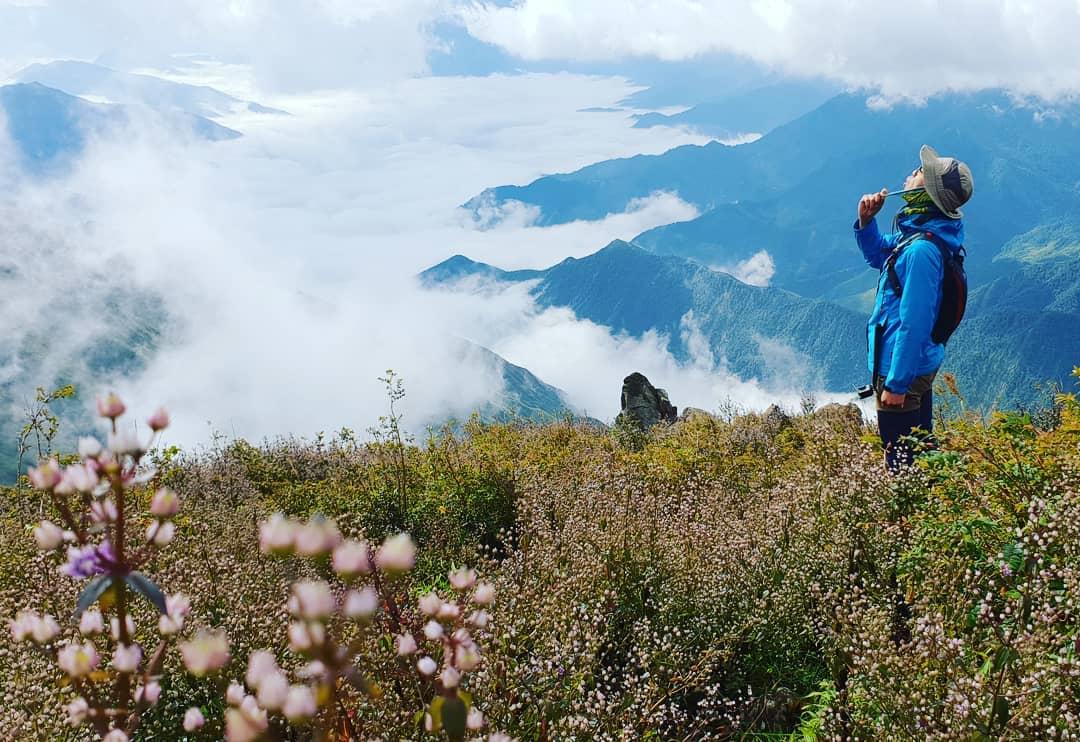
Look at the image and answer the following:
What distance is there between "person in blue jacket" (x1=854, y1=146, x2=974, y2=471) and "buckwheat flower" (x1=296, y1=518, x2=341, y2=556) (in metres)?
4.44

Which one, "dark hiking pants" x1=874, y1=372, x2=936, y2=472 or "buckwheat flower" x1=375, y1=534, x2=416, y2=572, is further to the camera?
"dark hiking pants" x1=874, y1=372, x2=936, y2=472

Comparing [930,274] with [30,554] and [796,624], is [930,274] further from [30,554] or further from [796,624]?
[30,554]

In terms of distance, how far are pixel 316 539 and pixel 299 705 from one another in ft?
0.65

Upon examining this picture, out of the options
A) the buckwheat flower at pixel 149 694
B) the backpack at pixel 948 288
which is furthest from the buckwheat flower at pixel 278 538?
the backpack at pixel 948 288

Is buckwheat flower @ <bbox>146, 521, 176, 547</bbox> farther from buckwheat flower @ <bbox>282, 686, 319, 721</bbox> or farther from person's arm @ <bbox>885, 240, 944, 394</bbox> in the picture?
person's arm @ <bbox>885, 240, 944, 394</bbox>

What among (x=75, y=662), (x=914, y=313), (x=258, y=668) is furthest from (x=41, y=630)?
(x=914, y=313)

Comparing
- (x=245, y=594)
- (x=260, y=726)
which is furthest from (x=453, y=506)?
(x=260, y=726)

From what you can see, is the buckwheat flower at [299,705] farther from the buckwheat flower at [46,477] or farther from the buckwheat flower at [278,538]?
the buckwheat flower at [46,477]

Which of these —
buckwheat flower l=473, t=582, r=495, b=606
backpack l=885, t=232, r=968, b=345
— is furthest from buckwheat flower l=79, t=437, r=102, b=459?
backpack l=885, t=232, r=968, b=345

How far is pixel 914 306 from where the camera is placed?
484 cm

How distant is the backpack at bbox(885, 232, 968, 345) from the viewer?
5.04 m

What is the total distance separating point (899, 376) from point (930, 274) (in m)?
0.72

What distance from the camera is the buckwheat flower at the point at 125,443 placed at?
3.33 ft

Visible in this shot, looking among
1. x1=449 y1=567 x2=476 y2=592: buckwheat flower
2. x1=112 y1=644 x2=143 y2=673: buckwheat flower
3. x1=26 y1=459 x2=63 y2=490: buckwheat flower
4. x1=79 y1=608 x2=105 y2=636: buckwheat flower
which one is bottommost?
x1=79 y1=608 x2=105 y2=636: buckwheat flower
